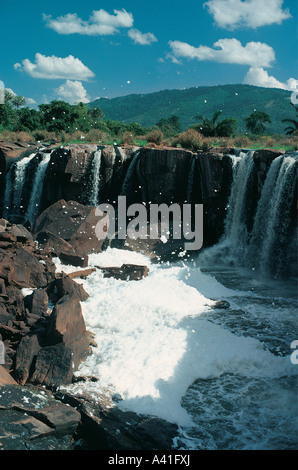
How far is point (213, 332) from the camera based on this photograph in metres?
7.77

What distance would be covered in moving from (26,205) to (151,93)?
173260mm

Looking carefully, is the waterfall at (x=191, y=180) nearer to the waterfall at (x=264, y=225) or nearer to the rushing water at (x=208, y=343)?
the waterfall at (x=264, y=225)

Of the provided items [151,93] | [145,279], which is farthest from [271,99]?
[145,279]

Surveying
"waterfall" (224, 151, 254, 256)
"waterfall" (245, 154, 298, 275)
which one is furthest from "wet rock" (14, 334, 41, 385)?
"waterfall" (224, 151, 254, 256)

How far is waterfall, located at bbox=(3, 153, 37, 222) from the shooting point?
18328 mm

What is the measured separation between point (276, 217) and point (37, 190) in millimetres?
11254

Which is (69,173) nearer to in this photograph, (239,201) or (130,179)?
(130,179)

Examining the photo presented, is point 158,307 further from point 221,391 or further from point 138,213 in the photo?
point 138,213

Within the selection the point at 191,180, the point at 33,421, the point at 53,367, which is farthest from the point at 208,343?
the point at 191,180

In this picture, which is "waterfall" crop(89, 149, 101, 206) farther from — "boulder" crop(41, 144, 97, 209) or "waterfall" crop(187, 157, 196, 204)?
"waterfall" crop(187, 157, 196, 204)

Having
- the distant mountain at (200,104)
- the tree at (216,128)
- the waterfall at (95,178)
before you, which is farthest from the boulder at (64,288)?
the distant mountain at (200,104)

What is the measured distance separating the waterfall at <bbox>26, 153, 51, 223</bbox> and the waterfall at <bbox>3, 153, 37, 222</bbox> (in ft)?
2.20

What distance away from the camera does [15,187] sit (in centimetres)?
1844

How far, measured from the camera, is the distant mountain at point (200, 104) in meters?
132
